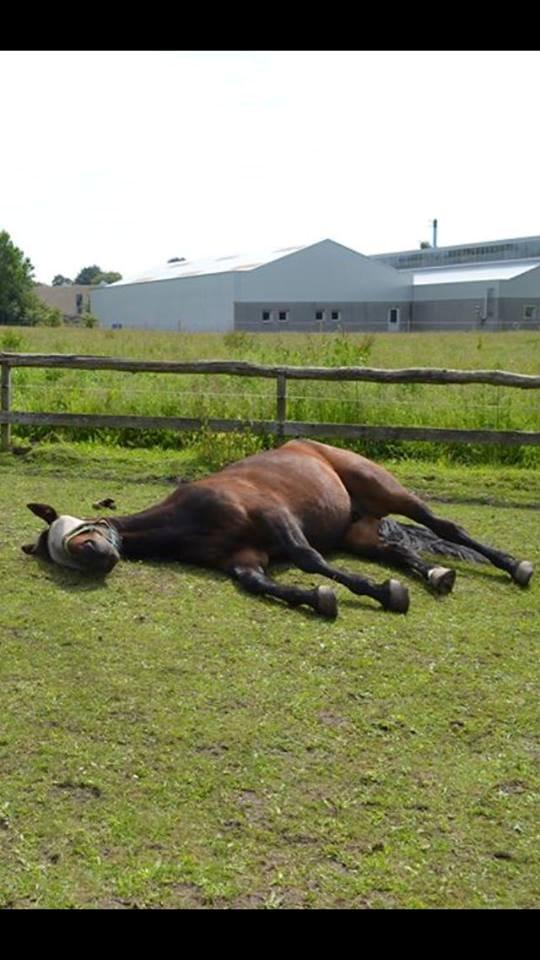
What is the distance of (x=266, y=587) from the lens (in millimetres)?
5250

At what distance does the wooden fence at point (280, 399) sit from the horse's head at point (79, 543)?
166 inches

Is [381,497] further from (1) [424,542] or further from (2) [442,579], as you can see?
(2) [442,579]

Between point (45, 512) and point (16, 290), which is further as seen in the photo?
point (16, 290)

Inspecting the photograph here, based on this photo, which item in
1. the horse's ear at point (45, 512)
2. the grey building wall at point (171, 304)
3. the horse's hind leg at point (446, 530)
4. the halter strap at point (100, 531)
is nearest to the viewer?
the halter strap at point (100, 531)

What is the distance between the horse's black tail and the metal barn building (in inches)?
1647

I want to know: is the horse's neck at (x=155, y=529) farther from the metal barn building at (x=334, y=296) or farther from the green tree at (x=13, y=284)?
the green tree at (x=13, y=284)

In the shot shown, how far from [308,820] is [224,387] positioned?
9737 mm

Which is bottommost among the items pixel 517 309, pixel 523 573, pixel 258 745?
pixel 258 745

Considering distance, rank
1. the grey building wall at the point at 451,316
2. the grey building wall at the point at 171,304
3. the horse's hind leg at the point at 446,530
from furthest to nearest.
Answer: the grey building wall at the point at 171,304
the grey building wall at the point at 451,316
the horse's hind leg at the point at 446,530

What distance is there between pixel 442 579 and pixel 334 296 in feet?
158

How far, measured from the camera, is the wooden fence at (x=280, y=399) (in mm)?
9336

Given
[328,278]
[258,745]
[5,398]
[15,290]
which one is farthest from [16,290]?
[258,745]

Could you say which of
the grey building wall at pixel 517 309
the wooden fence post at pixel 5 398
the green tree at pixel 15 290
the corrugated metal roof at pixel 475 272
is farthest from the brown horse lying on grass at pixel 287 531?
the green tree at pixel 15 290

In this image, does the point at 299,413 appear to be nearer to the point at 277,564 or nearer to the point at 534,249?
the point at 277,564
